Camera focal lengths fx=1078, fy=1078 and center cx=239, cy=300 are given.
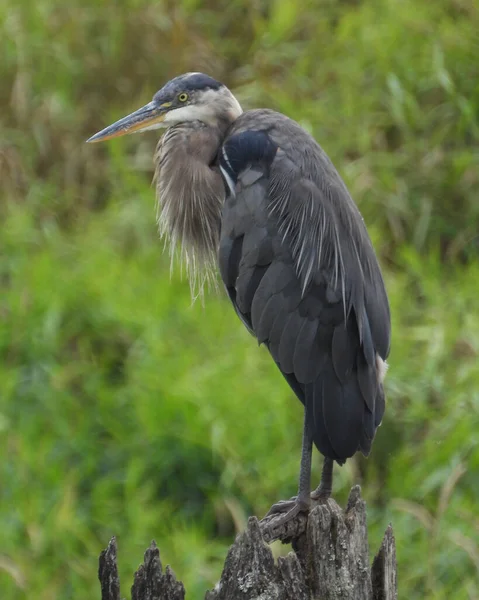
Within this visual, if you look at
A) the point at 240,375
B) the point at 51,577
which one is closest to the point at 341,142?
the point at 240,375

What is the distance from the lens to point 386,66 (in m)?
5.68

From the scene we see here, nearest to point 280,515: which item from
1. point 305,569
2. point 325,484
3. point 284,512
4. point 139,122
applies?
point 284,512

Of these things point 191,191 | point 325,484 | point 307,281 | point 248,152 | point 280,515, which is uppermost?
point 191,191

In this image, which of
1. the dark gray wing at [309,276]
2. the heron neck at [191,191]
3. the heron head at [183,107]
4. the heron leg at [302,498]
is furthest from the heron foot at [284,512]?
the heron head at [183,107]

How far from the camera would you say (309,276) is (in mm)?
3088

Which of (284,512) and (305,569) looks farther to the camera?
(284,512)

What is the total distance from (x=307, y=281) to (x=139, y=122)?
749 millimetres

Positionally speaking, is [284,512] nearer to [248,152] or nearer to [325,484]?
[325,484]

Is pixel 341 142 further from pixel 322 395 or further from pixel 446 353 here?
pixel 322 395

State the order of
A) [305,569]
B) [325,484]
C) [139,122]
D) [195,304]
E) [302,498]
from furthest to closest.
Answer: [195,304]
[139,122]
[325,484]
[302,498]
[305,569]

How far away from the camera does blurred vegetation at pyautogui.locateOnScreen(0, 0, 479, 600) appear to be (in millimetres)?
Answer: 4133

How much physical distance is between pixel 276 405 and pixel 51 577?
1.11m

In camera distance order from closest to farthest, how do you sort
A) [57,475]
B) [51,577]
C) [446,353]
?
[51,577]
[57,475]
[446,353]

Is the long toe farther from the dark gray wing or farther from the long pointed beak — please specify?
the long pointed beak
